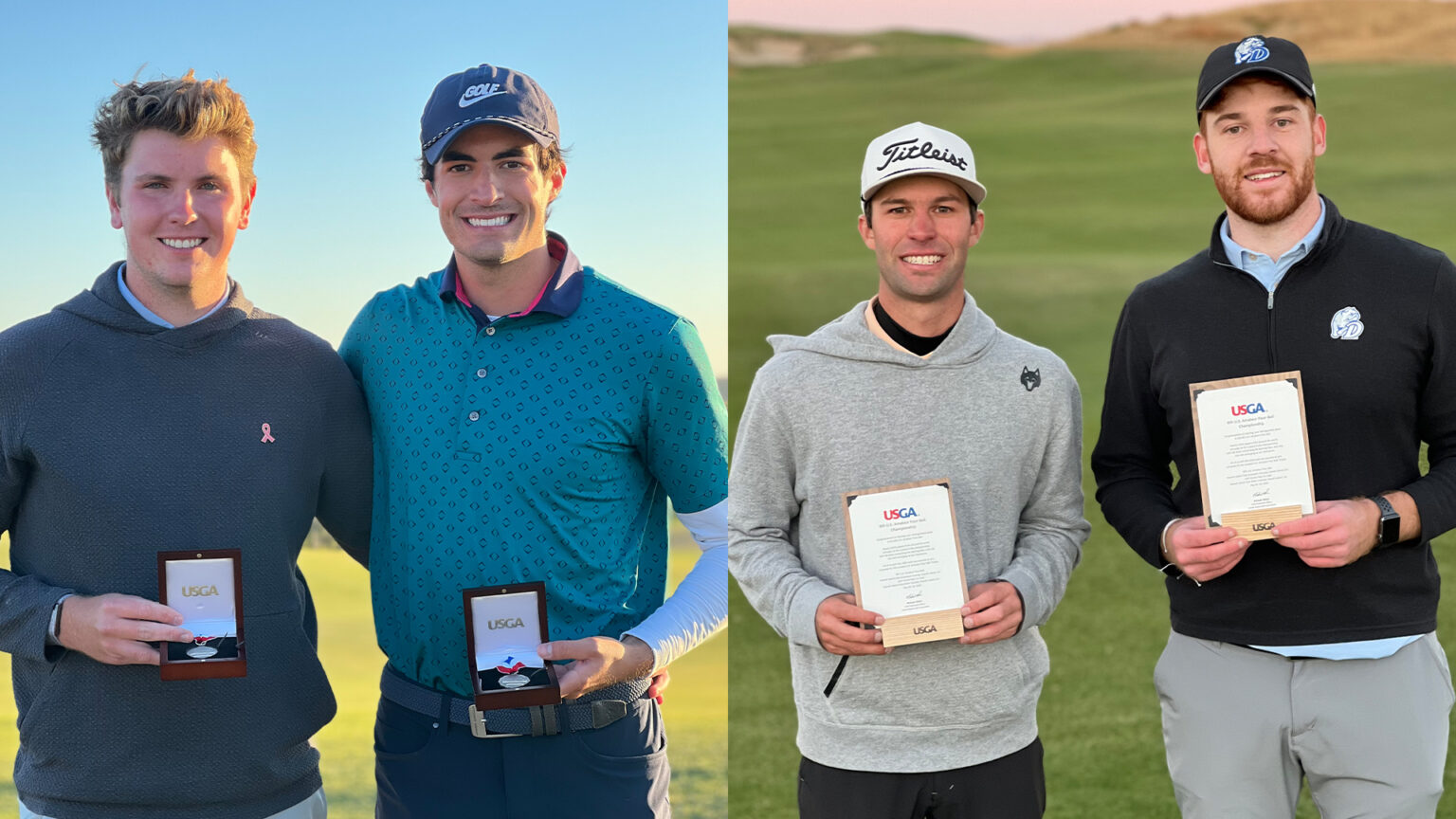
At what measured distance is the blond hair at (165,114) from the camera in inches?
102

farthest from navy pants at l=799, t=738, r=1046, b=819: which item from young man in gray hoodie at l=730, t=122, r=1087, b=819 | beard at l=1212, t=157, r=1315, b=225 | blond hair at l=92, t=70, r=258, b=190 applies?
blond hair at l=92, t=70, r=258, b=190

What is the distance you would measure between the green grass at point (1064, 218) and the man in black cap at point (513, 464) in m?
3.09

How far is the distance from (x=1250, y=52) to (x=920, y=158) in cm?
70

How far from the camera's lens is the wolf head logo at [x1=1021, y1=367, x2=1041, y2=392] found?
260 cm

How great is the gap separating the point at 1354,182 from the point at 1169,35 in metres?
8.64

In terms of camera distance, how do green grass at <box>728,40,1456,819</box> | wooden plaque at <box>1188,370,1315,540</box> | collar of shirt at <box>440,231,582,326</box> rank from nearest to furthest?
wooden plaque at <box>1188,370,1315,540</box> → collar of shirt at <box>440,231,582,326</box> → green grass at <box>728,40,1456,819</box>

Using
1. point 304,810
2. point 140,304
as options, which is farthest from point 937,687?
point 140,304

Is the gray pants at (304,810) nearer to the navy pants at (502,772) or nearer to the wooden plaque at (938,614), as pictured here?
the navy pants at (502,772)

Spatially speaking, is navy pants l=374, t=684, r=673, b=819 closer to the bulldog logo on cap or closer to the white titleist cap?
the white titleist cap

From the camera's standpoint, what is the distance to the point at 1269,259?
2.67 m

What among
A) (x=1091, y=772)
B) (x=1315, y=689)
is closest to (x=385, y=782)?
(x=1315, y=689)

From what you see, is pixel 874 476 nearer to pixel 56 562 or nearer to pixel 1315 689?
pixel 1315 689

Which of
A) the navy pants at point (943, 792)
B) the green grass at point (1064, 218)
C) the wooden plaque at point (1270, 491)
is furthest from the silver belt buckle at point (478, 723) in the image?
the green grass at point (1064, 218)

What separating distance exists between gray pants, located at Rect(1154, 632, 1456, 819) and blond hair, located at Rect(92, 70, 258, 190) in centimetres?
211
